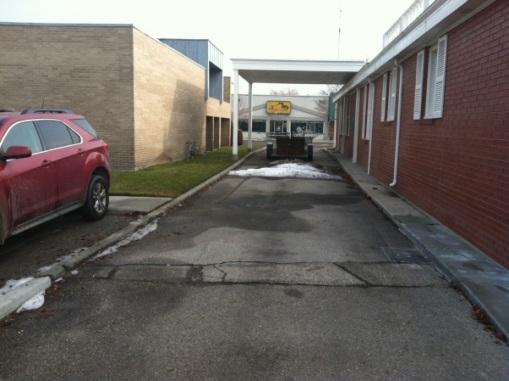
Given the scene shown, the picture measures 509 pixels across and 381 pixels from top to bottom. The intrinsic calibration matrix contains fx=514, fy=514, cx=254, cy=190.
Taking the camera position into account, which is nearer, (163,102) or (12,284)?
(12,284)

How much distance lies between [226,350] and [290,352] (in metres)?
0.51

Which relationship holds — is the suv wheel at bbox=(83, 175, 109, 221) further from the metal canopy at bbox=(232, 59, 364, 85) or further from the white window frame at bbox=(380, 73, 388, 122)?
the metal canopy at bbox=(232, 59, 364, 85)

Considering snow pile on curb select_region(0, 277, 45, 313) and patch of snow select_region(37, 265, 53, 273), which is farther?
patch of snow select_region(37, 265, 53, 273)

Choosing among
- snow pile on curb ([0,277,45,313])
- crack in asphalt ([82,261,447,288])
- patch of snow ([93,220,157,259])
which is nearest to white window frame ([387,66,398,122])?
patch of snow ([93,220,157,259])

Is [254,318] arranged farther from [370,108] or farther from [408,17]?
[370,108]

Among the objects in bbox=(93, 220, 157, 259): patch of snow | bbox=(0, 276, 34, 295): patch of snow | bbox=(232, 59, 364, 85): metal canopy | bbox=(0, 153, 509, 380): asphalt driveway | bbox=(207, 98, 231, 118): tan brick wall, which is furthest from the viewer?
bbox=(207, 98, 231, 118): tan brick wall

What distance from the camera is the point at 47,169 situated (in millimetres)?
7137

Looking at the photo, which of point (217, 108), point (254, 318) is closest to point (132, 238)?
point (254, 318)

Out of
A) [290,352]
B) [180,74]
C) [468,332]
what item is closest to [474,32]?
[468,332]

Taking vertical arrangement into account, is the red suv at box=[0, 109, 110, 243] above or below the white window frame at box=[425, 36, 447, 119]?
below

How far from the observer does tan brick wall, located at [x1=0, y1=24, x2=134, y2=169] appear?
55.2 ft

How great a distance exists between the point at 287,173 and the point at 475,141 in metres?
11.6

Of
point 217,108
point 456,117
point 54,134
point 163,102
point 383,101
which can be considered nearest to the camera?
point 54,134

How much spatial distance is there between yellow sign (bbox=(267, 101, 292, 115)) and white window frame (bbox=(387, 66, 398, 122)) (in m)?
42.4
